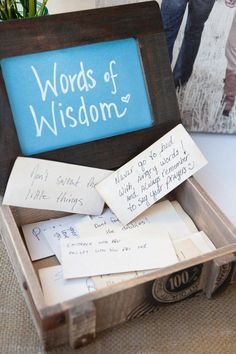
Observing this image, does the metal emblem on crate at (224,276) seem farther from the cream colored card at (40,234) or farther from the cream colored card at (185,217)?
the cream colored card at (40,234)

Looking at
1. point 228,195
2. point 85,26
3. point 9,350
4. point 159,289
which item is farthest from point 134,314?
point 85,26

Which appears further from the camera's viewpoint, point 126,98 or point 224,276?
point 126,98

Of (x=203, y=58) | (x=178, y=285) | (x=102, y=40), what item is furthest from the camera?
(x=203, y=58)

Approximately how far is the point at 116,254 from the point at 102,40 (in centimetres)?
31

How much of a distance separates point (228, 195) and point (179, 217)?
0.40ft

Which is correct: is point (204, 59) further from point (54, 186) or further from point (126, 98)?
point (54, 186)

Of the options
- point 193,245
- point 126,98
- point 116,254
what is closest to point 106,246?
point 116,254

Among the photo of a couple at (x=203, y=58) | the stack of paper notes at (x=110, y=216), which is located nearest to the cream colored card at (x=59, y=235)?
the stack of paper notes at (x=110, y=216)

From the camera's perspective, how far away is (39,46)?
61 centimetres

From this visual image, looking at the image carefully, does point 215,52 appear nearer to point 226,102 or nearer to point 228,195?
point 226,102

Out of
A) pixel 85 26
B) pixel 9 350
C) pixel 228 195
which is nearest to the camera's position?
pixel 9 350

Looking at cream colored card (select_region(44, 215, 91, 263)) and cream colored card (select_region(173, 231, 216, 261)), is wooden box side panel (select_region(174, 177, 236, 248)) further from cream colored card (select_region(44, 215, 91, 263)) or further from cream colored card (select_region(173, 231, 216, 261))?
cream colored card (select_region(44, 215, 91, 263))

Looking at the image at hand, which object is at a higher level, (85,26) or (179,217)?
(85,26)

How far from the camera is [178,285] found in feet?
1.79
